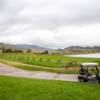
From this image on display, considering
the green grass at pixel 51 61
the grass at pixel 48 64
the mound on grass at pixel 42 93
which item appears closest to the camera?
the mound on grass at pixel 42 93

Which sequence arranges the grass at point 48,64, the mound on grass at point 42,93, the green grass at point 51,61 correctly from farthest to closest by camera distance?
the green grass at point 51,61 → the grass at point 48,64 → the mound on grass at point 42,93

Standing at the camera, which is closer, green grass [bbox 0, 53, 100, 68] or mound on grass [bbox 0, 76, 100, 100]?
mound on grass [bbox 0, 76, 100, 100]

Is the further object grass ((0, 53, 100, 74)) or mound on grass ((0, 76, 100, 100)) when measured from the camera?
grass ((0, 53, 100, 74))

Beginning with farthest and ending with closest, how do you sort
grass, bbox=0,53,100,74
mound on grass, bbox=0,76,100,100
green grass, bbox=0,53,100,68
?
1. green grass, bbox=0,53,100,68
2. grass, bbox=0,53,100,74
3. mound on grass, bbox=0,76,100,100

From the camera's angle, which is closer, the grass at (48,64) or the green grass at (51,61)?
the grass at (48,64)

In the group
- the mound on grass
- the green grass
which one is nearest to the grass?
the green grass

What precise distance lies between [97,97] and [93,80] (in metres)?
9.33

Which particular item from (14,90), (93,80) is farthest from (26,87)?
(93,80)

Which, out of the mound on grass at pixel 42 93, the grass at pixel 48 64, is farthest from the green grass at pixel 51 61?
the mound on grass at pixel 42 93

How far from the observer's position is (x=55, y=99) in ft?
43.9

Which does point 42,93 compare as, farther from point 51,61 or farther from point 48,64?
point 51,61

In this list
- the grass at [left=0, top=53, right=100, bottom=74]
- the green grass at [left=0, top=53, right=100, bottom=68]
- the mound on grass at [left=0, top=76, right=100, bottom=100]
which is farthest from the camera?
the green grass at [left=0, top=53, right=100, bottom=68]

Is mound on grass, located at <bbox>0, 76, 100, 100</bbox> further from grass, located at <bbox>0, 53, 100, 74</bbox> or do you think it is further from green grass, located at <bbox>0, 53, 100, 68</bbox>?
green grass, located at <bbox>0, 53, 100, 68</bbox>

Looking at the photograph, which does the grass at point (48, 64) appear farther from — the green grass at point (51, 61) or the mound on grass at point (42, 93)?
the mound on grass at point (42, 93)
